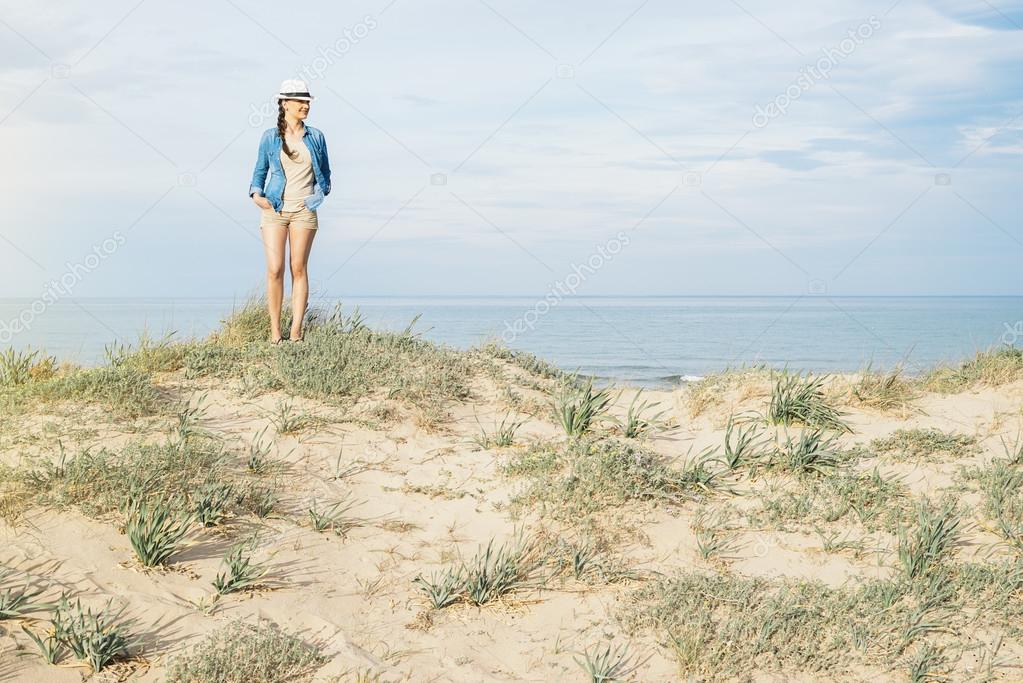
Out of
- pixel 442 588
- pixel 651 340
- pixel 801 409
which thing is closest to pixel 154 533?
pixel 442 588

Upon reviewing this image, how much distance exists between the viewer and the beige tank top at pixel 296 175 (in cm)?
844

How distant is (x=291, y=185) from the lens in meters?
8.46

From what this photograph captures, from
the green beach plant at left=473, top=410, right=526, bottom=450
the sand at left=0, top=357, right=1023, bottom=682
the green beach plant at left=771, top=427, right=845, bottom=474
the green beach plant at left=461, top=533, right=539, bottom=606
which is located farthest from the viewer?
the green beach plant at left=473, top=410, right=526, bottom=450

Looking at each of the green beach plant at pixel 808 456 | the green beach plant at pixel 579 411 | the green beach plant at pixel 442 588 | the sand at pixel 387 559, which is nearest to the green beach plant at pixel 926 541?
the sand at pixel 387 559

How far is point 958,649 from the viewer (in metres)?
4.44

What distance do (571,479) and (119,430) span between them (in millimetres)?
3461

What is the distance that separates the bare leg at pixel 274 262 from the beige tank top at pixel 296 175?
0.29m

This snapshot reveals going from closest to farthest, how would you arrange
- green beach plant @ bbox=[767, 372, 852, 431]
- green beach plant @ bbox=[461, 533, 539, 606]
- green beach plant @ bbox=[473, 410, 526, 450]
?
green beach plant @ bbox=[461, 533, 539, 606]
green beach plant @ bbox=[473, 410, 526, 450]
green beach plant @ bbox=[767, 372, 852, 431]

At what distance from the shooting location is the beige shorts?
27.8ft

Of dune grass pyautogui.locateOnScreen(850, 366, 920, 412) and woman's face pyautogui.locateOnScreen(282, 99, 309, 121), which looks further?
woman's face pyautogui.locateOnScreen(282, 99, 309, 121)

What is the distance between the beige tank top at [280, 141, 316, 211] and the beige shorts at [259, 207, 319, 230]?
0.19ft

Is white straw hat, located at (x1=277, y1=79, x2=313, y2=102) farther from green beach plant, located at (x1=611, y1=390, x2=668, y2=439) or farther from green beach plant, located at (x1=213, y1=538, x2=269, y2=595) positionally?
green beach plant, located at (x1=213, y1=538, x2=269, y2=595)

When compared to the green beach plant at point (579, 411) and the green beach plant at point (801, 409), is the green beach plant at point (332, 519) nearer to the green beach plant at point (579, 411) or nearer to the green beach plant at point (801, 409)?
the green beach plant at point (579, 411)

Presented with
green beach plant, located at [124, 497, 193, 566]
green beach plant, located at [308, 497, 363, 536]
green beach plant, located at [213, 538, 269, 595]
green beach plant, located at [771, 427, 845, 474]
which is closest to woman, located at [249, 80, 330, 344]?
green beach plant, located at [308, 497, 363, 536]
